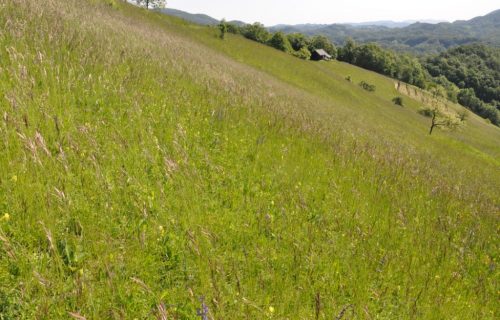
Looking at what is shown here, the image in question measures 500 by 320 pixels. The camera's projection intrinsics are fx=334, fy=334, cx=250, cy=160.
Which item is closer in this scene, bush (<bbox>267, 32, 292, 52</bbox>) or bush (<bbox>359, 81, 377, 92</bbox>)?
bush (<bbox>359, 81, 377, 92</bbox>)

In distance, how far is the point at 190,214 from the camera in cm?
348

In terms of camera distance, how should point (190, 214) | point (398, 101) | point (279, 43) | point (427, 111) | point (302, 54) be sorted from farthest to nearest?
1. point (279, 43)
2. point (302, 54)
3. point (398, 101)
4. point (427, 111)
5. point (190, 214)

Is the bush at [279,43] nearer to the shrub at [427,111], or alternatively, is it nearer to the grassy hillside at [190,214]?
the shrub at [427,111]

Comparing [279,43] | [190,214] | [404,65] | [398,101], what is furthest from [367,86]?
[190,214]

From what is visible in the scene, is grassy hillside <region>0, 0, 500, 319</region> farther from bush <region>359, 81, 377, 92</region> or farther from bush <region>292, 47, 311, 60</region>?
bush <region>292, 47, 311, 60</region>

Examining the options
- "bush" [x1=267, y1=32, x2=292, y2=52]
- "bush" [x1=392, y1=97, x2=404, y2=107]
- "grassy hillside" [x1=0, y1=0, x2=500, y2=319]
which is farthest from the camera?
"bush" [x1=267, y1=32, x2=292, y2=52]

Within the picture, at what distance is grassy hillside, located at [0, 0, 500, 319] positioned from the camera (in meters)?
2.56

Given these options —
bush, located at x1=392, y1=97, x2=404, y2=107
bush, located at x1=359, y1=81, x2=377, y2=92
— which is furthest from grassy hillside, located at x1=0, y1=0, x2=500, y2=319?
bush, located at x1=359, y1=81, x2=377, y2=92

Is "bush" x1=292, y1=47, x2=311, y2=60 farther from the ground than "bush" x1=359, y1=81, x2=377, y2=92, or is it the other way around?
"bush" x1=292, y1=47, x2=311, y2=60

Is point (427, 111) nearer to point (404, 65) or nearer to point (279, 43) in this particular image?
point (279, 43)

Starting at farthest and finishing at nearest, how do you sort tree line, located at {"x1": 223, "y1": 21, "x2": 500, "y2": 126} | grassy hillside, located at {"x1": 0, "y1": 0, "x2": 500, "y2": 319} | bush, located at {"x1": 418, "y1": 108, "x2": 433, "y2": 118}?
tree line, located at {"x1": 223, "y1": 21, "x2": 500, "y2": 126}, bush, located at {"x1": 418, "y1": 108, "x2": 433, "y2": 118}, grassy hillside, located at {"x1": 0, "y1": 0, "x2": 500, "y2": 319}

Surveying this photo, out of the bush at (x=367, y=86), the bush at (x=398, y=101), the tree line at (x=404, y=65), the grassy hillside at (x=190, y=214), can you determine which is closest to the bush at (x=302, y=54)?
the tree line at (x=404, y=65)

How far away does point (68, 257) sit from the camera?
252 centimetres

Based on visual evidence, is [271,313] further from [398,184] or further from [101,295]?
[398,184]
